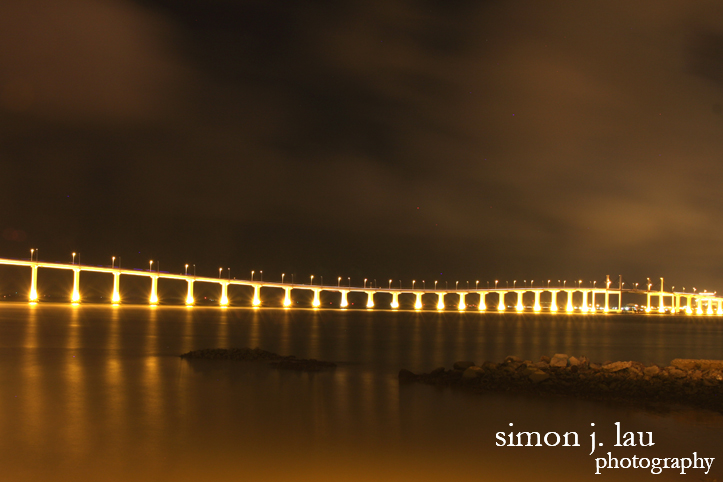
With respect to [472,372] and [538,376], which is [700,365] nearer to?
[538,376]

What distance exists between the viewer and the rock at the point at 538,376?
1420 cm

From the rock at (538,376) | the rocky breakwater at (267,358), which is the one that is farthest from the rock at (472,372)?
the rocky breakwater at (267,358)

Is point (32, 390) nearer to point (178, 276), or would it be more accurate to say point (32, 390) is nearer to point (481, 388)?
point (481, 388)

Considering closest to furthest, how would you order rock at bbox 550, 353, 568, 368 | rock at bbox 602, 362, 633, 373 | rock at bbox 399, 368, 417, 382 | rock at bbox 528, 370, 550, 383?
1. rock at bbox 528, 370, 550, 383
2. rock at bbox 602, 362, 633, 373
3. rock at bbox 399, 368, 417, 382
4. rock at bbox 550, 353, 568, 368

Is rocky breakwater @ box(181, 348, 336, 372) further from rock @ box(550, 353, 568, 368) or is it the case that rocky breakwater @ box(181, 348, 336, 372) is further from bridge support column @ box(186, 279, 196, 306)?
bridge support column @ box(186, 279, 196, 306)

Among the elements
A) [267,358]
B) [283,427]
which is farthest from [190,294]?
[283,427]

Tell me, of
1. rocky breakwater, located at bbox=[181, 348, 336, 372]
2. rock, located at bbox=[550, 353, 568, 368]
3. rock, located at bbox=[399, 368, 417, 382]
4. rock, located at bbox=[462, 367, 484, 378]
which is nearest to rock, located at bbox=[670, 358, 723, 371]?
rock, located at bbox=[550, 353, 568, 368]

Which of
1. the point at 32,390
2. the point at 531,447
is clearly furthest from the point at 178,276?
the point at 531,447

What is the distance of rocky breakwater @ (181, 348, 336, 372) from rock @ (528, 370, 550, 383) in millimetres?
6614

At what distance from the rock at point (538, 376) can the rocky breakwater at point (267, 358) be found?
661 cm

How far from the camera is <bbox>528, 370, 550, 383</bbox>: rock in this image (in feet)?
46.6

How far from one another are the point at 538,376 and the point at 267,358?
9.15 metres

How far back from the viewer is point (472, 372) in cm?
1484

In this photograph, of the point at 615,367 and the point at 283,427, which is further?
the point at 615,367
